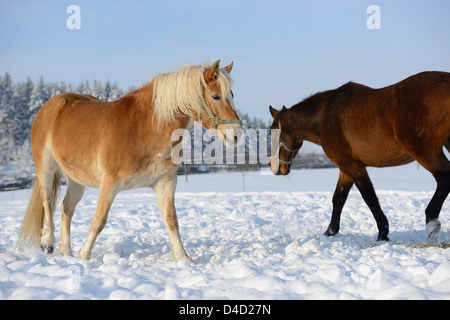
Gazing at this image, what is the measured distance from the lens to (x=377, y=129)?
4395mm

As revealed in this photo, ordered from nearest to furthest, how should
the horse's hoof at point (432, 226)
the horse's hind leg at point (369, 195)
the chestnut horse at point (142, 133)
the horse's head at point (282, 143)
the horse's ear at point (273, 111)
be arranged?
the chestnut horse at point (142, 133) → the horse's hoof at point (432, 226) → the horse's hind leg at point (369, 195) → the horse's head at point (282, 143) → the horse's ear at point (273, 111)

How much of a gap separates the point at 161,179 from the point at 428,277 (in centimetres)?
252

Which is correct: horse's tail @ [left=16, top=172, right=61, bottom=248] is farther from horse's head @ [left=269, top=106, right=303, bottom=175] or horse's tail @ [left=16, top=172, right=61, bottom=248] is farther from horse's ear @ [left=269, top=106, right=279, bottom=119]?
horse's ear @ [left=269, top=106, right=279, bottom=119]

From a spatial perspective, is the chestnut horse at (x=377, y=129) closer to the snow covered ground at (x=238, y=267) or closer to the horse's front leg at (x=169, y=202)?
the snow covered ground at (x=238, y=267)

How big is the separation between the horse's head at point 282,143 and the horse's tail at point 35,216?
3126 mm

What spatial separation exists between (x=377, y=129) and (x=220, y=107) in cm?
200

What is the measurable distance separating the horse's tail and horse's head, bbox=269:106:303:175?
3.13 metres

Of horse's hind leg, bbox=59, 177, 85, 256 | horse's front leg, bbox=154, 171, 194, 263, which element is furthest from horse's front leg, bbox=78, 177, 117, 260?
horse's hind leg, bbox=59, 177, 85, 256

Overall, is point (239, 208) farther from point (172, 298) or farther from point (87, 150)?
point (172, 298)

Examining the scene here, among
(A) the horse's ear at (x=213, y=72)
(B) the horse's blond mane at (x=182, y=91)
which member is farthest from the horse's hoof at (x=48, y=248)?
(A) the horse's ear at (x=213, y=72)

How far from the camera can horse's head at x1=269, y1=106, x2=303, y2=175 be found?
18.9 ft

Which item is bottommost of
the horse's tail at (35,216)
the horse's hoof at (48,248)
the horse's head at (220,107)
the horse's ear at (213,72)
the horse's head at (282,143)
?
the horse's hoof at (48,248)

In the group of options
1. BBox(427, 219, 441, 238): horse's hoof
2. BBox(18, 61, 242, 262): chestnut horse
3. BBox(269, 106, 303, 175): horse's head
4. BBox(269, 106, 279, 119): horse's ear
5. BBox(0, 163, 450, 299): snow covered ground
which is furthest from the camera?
BBox(269, 106, 279, 119): horse's ear

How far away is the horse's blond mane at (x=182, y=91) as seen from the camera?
3.60 meters
